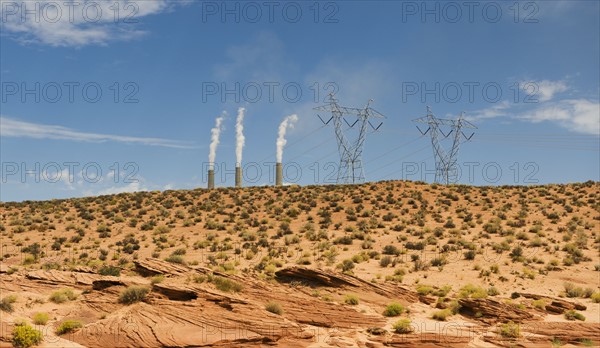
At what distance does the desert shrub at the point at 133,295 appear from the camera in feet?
68.1

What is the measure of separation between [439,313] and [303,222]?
30244mm

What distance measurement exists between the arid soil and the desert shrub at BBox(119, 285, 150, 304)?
0.06m

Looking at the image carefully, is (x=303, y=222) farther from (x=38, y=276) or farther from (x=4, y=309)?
(x=4, y=309)

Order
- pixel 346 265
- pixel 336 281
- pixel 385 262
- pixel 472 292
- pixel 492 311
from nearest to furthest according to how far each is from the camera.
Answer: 1. pixel 492 311
2. pixel 336 281
3. pixel 472 292
4. pixel 346 265
5. pixel 385 262

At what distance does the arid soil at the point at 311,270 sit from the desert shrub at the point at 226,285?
3.8 inches

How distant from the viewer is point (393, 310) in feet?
73.9

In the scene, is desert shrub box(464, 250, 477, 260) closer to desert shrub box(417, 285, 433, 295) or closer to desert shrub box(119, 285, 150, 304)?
desert shrub box(417, 285, 433, 295)

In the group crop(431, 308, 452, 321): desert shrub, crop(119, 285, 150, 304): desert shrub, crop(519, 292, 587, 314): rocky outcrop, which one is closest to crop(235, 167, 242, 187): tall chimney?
crop(119, 285, 150, 304): desert shrub

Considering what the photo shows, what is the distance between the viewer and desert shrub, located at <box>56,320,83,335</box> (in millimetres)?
18795

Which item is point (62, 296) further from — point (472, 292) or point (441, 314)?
point (472, 292)

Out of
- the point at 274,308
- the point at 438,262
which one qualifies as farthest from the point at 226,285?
the point at 438,262

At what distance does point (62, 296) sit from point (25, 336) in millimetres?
3764

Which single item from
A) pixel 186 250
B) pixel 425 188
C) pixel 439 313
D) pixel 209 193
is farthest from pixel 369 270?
pixel 209 193

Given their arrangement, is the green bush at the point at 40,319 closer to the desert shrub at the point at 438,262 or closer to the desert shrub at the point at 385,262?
A: the desert shrub at the point at 385,262
